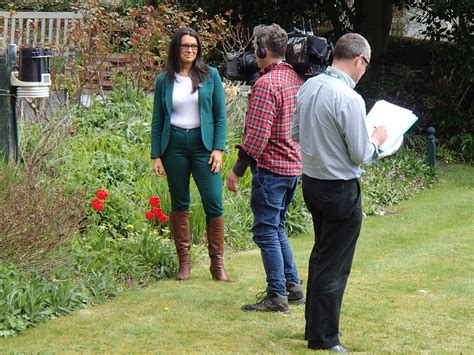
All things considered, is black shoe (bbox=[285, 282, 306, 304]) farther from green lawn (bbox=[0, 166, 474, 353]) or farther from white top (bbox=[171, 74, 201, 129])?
white top (bbox=[171, 74, 201, 129])

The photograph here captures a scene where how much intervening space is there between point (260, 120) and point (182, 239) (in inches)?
60.9

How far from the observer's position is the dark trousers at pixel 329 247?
5434mm

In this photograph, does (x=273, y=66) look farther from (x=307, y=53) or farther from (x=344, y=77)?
(x=344, y=77)

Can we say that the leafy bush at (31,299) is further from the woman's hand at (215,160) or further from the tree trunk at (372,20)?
the tree trunk at (372,20)

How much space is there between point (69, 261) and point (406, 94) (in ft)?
36.5

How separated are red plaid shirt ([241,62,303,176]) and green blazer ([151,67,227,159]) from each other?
2.62 feet

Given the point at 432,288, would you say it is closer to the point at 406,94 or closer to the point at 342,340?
the point at 342,340

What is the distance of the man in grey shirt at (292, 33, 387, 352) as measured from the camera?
528 centimetres

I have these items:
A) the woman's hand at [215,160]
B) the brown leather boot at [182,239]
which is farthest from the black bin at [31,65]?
the woman's hand at [215,160]

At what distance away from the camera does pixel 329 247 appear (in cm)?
551

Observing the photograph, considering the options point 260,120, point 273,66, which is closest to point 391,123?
point 260,120

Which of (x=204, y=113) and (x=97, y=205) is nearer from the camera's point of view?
(x=204, y=113)

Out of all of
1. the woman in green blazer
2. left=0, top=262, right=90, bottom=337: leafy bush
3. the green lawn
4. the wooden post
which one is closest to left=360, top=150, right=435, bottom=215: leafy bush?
the wooden post

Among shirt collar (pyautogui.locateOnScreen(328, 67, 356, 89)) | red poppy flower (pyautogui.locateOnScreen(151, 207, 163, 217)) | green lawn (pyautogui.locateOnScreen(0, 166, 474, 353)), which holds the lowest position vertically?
green lawn (pyautogui.locateOnScreen(0, 166, 474, 353))
